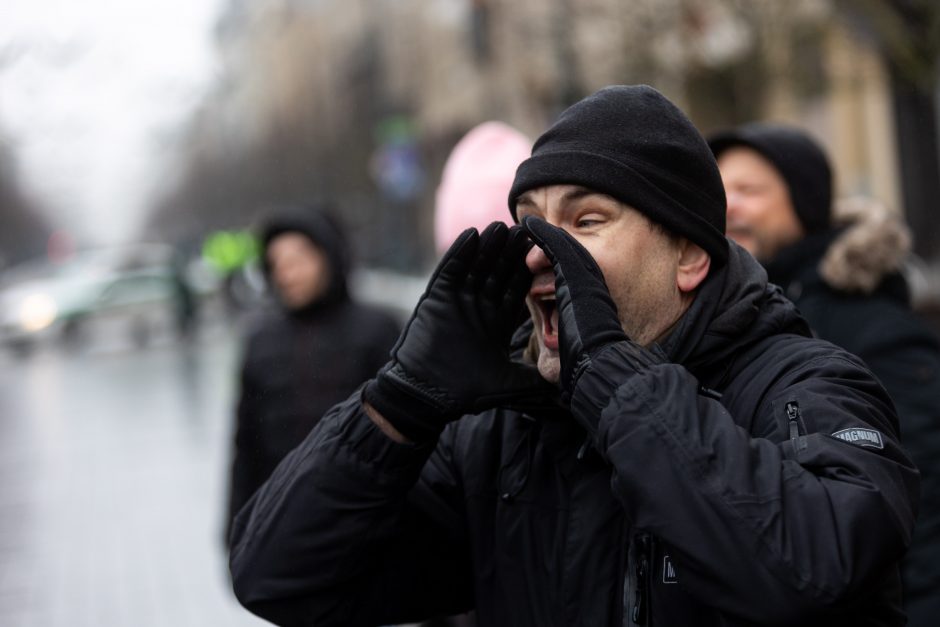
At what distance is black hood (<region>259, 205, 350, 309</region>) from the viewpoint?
5129mm

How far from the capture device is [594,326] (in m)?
1.89

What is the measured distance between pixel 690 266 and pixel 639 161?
7.9 inches

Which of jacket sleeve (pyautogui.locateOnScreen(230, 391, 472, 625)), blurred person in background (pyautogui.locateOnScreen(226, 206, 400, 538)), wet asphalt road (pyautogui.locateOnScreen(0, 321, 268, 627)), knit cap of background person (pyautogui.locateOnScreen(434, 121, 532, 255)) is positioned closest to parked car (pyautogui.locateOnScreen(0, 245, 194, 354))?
wet asphalt road (pyautogui.locateOnScreen(0, 321, 268, 627))

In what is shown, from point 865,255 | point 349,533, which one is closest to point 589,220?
point 349,533

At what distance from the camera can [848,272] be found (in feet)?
11.9

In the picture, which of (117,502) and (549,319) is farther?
(117,502)

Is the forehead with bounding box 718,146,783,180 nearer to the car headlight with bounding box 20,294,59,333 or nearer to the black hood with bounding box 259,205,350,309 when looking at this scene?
the black hood with bounding box 259,205,350,309

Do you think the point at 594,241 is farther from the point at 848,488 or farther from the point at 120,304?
the point at 120,304

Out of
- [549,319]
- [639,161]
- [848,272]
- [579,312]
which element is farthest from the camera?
[848,272]

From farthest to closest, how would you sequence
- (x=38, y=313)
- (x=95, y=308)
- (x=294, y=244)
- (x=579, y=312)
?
(x=95, y=308), (x=38, y=313), (x=294, y=244), (x=579, y=312)

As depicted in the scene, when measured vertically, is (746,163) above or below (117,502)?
above

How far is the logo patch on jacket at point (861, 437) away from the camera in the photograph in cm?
182

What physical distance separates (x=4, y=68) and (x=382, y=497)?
18.0 ft

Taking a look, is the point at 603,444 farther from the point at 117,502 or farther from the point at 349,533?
the point at 117,502
